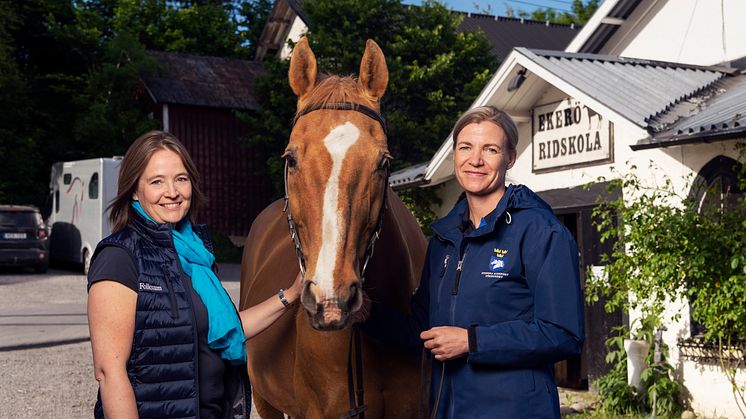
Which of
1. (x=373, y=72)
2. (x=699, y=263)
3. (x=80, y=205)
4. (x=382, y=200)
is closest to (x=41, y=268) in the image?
(x=80, y=205)

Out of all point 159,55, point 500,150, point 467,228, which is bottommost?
point 467,228

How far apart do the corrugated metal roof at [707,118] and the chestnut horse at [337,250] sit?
384 cm

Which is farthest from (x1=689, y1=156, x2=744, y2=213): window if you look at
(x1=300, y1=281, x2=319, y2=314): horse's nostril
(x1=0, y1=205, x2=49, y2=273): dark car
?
(x1=0, y1=205, x2=49, y2=273): dark car

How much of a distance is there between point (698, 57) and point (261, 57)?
1031 inches

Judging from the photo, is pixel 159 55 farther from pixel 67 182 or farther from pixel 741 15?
pixel 741 15

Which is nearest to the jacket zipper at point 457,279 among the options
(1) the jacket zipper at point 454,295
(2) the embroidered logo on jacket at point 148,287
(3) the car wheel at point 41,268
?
(1) the jacket zipper at point 454,295

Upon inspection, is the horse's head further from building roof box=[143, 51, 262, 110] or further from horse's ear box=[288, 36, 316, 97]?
building roof box=[143, 51, 262, 110]

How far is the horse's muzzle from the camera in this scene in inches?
102

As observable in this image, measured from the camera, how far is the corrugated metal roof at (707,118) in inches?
278

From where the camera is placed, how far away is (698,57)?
1009 centimetres

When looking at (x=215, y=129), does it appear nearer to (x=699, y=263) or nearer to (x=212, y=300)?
(x=699, y=263)

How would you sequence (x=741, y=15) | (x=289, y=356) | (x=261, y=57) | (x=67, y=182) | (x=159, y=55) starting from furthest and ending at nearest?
1. (x=261, y=57)
2. (x=159, y=55)
3. (x=67, y=182)
4. (x=741, y=15)
5. (x=289, y=356)

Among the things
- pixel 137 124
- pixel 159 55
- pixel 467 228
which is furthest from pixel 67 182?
pixel 467 228

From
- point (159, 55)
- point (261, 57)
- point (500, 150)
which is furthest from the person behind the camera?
point (261, 57)
